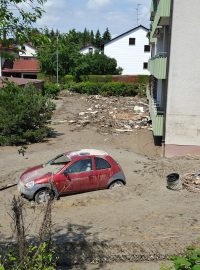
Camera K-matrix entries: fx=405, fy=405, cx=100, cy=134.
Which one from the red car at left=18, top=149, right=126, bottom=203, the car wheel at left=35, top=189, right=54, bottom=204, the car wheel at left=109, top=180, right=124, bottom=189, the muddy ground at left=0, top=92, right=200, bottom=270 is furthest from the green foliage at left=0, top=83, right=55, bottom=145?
the car wheel at left=109, top=180, right=124, bottom=189

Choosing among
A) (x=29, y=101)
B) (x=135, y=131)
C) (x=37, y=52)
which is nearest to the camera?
(x=37, y=52)

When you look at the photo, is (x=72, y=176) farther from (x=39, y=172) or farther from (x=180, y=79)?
(x=180, y=79)

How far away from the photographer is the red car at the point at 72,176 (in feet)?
43.8

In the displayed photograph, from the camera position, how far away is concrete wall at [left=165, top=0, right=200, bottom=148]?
62.5 feet

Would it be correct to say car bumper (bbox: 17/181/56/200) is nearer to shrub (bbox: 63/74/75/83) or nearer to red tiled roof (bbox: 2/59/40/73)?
shrub (bbox: 63/74/75/83)

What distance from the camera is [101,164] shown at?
14148mm

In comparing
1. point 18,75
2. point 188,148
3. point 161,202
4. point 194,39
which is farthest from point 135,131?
point 18,75

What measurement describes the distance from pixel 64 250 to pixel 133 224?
8.35 feet

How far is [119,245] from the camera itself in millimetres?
9789

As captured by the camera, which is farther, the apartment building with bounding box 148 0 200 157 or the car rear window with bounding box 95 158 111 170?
the apartment building with bounding box 148 0 200 157

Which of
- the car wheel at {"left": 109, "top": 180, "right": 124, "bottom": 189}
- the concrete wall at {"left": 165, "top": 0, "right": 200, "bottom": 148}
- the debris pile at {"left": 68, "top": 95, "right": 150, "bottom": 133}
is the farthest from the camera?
the debris pile at {"left": 68, "top": 95, "right": 150, "bottom": 133}

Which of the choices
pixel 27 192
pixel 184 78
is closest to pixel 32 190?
pixel 27 192

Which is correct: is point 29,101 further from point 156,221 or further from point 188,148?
point 156,221

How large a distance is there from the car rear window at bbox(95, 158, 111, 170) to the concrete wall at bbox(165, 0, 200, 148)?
6.83 metres
